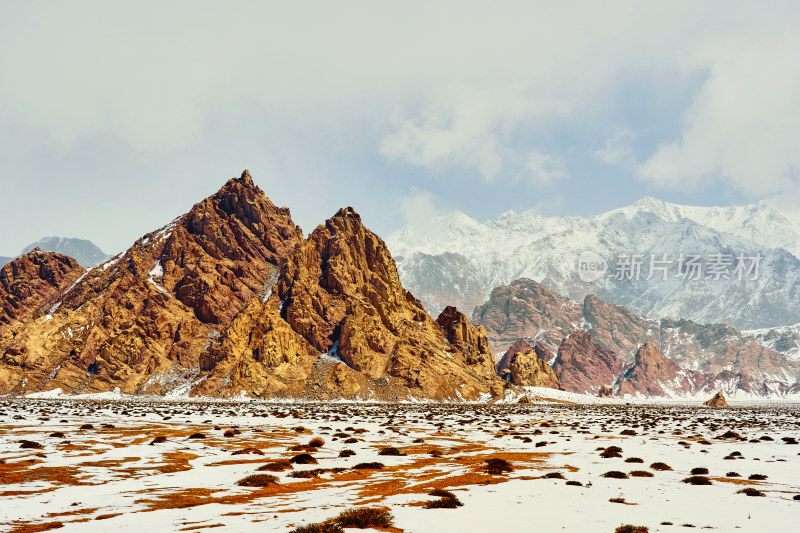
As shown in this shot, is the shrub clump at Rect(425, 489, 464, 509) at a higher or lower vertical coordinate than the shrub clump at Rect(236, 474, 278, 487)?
higher

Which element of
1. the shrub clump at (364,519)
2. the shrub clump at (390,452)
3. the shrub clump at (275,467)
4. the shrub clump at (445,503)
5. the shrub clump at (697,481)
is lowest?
the shrub clump at (390,452)

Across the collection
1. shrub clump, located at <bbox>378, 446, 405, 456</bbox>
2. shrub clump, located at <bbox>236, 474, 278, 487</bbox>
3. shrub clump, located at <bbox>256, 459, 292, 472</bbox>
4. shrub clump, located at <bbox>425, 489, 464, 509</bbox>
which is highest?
shrub clump, located at <bbox>425, 489, 464, 509</bbox>

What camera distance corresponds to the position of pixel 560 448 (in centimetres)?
4156

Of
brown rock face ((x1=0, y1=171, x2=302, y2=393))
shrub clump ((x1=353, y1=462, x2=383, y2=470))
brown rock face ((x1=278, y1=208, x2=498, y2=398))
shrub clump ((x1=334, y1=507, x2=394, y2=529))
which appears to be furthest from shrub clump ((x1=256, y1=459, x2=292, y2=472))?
brown rock face ((x1=0, y1=171, x2=302, y2=393))

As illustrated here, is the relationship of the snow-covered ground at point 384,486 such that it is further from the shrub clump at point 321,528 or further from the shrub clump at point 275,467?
the shrub clump at point 321,528

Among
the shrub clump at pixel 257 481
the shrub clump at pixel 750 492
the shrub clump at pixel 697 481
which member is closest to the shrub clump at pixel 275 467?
the shrub clump at pixel 257 481

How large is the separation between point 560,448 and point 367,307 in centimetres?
15340

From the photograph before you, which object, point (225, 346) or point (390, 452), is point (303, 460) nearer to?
point (390, 452)

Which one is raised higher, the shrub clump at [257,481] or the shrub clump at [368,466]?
the shrub clump at [257,481]

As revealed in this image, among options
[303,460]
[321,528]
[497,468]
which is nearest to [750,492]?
[497,468]

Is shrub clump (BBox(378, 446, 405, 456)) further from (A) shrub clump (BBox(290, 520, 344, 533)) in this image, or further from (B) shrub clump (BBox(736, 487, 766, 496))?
(A) shrub clump (BBox(290, 520, 344, 533))

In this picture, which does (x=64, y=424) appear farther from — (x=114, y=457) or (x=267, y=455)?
(x=267, y=455)

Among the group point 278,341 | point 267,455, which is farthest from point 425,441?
point 278,341

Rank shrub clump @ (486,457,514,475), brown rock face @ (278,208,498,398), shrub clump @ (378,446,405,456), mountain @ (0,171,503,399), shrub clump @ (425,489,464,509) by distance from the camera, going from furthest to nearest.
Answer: brown rock face @ (278,208,498,398)
mountain @ (0,171,503,399)
shrub clump @ (378,446,405,456)
shrub clump @ (486,457,514,475)
shrub clump @ (425,489,464,509)
